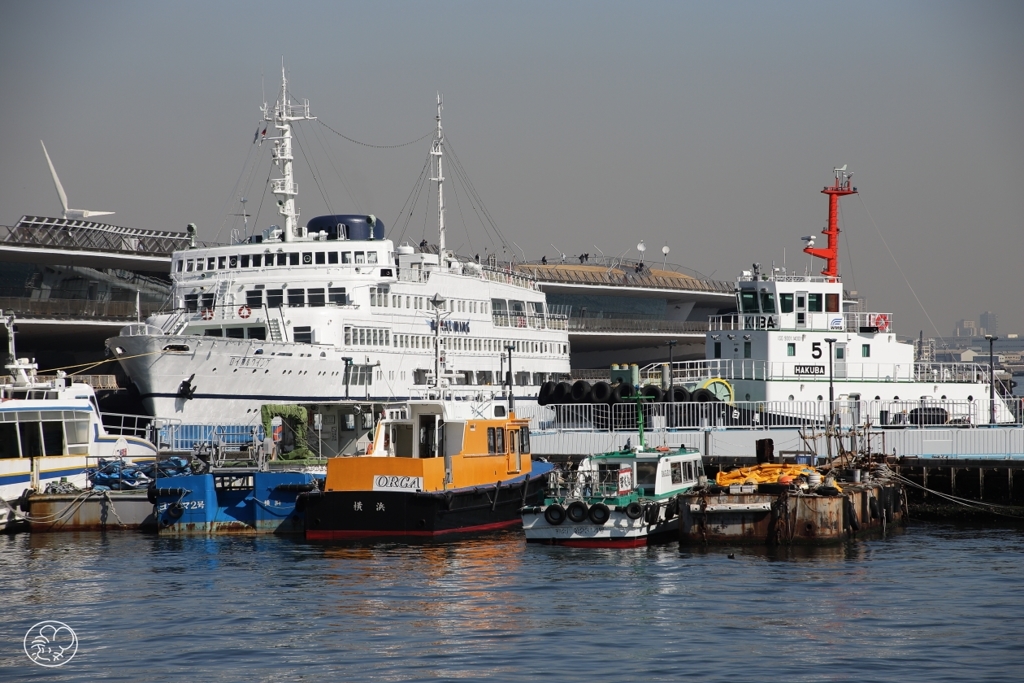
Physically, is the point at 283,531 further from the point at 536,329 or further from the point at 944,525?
the point at 536,329

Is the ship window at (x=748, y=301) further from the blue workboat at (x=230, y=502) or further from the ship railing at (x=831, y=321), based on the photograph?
the blue workboat at (x=230, y=502)

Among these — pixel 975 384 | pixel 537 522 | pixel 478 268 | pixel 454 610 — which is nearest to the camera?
pixel 454 610

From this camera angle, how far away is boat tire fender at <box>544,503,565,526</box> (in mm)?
27962

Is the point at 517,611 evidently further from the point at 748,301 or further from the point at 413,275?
the point at 413,275

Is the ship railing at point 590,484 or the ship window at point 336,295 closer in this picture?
the ship railing at point 590,484

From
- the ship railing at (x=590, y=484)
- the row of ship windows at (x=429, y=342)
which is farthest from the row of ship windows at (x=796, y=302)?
the ship railing at (x=590, y=484)

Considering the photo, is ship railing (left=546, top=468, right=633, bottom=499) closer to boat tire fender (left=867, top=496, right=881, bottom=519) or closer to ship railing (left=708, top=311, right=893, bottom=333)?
boat tire fender (left=867, top=496, right=881, bottom=519)

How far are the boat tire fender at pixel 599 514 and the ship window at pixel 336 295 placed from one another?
23.9m

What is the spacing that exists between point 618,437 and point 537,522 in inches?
504

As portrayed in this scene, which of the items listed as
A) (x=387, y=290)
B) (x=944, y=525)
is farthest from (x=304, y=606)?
(x=387, y=290)

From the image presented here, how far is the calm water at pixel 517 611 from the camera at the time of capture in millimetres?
16984

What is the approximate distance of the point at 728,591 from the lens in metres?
22.1

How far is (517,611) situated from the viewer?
2069cm

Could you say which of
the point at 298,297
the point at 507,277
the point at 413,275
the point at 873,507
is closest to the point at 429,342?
the point at 413,275
